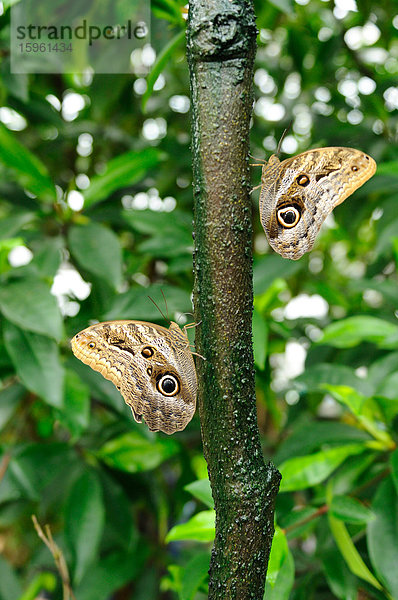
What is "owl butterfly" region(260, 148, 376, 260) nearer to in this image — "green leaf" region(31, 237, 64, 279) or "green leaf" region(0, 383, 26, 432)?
"green leaf" region(31, 237, 64, 279)

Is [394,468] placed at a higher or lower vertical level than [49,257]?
lower

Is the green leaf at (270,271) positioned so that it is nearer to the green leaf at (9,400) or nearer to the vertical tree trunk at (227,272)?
the green leaf at (9,400)

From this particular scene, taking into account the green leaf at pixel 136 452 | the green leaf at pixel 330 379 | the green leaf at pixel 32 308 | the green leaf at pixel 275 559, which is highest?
the green leaf at pixel 32 308

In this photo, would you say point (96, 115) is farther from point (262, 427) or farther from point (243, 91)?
point (243, 91)

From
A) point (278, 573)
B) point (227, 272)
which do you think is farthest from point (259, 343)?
point (227, 272)

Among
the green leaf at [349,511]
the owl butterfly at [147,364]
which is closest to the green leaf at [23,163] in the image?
the owl butterfly at [147,364]

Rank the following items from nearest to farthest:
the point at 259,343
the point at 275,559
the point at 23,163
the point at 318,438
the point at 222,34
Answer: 1. the point at 222,34
2. the point at 275,559
3. the point at 259,343
4. the point at 318,438
5. the point at 23,163

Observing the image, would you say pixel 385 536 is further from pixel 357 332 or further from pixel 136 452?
pixel 136 452
